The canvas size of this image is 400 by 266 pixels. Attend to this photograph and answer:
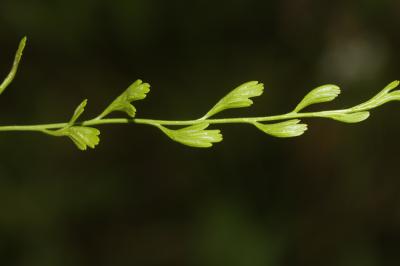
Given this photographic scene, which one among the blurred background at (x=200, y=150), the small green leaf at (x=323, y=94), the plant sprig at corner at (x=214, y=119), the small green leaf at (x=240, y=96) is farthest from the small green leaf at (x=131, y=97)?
the blurred background at (x=200, y=150)

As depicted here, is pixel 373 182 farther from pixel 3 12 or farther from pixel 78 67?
pixel 3 12

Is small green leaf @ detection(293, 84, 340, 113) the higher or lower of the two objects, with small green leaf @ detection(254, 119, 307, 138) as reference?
higher

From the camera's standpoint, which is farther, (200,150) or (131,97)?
(200,150)

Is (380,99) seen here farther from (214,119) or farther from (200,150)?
(200,150)

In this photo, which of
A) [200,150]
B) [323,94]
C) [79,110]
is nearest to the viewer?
[79,110]

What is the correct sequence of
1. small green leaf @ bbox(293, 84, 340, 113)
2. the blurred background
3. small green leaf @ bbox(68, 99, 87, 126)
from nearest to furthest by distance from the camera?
small green leaf @ bbox(68, 99, 87, 126) → small green leaf @ bbox(293, 84, 340, 113) → the blurred background

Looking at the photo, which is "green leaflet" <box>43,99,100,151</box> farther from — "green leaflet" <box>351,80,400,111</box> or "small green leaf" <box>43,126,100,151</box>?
"green leaflet" <box>351,80,400,111</box>

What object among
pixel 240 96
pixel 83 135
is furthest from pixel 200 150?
pixel 83 135

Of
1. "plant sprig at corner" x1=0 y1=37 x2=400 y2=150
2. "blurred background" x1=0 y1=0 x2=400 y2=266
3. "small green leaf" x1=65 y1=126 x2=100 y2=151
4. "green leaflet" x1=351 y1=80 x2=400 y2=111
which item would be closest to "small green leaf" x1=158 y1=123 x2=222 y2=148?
"plant sprig at corner" x1=0 y1=37 x2=400 y2=150
